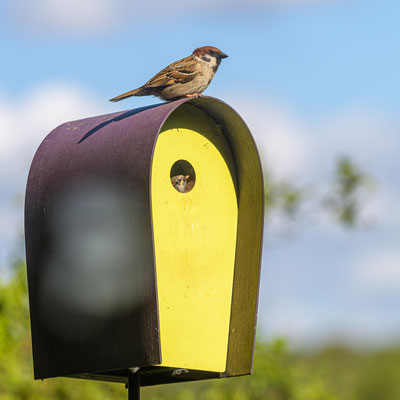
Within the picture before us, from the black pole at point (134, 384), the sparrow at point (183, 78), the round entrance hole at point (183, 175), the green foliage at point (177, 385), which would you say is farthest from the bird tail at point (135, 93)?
the green foliage at point (177, 385)

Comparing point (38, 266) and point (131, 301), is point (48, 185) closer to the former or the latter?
point (38, 266)

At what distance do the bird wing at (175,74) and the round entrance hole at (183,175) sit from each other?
1.60ft

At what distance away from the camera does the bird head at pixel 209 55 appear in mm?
4770

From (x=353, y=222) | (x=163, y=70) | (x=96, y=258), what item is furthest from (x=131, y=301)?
(x=353, y=222)

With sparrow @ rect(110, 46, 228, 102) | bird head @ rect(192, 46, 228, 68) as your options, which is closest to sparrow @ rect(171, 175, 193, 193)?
sparrow @ rect(110, 46, 228, 102)

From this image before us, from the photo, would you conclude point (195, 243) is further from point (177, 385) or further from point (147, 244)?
point (177, 385)

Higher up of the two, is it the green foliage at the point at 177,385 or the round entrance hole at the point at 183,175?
the round entrance hole at the point at 183,175

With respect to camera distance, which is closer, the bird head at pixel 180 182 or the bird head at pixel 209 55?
the bird head at pixel 180 182

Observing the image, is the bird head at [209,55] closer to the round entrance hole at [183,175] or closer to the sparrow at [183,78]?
the sparrow at [183,78]

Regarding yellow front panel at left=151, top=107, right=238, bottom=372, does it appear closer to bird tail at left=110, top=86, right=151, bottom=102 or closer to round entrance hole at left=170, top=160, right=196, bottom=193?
round entrance hole at left=170, top=160, right=196, bottom=193

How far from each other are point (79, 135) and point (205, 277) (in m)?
0.90

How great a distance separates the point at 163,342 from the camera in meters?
3.94

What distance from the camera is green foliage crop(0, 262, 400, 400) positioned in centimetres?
784

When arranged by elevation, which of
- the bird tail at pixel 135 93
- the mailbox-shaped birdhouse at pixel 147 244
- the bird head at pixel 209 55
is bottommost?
the mailbox-shaped birdhouse at pixel 147 244
